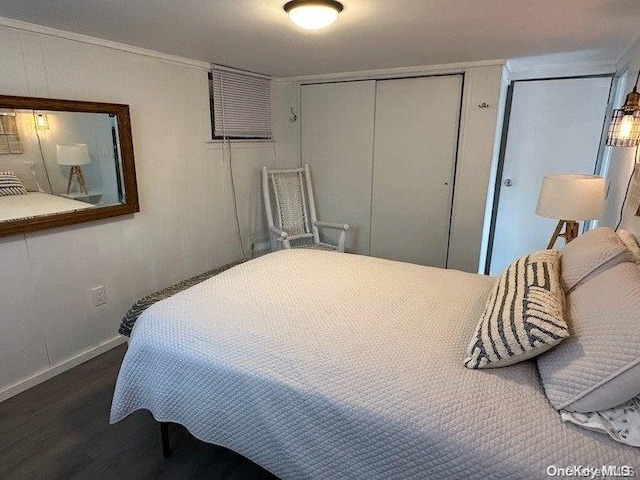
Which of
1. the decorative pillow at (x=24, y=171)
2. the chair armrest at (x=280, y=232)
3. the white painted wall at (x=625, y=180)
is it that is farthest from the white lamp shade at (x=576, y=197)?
the decorative pillow at (x=24, y=171)

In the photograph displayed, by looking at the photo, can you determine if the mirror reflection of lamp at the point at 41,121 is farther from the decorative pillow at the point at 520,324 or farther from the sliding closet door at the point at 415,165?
the sliding closet door at the point at 415,165

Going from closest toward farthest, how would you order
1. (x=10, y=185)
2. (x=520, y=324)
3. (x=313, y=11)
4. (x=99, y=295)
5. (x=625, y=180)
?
1. (x=520, y=324)
2. (x=313, y=11)
3. (x=10, y=185)
4. (x=625, y=180)
5. (x=99, y=295)

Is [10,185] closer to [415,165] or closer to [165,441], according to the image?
[165,441]

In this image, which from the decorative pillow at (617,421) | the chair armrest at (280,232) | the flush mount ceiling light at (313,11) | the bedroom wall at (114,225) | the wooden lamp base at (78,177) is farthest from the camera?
the chair armrest at (280,232)

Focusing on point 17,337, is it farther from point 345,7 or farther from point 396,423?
point 345,7

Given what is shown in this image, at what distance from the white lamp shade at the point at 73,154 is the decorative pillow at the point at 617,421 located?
258 cm

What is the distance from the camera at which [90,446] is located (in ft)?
5.69

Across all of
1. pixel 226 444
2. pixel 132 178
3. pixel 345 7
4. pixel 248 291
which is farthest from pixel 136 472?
pixel 345 7

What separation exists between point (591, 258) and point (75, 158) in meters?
2.67

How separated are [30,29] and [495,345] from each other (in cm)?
263

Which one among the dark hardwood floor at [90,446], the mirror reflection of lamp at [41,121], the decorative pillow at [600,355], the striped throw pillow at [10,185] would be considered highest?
the mirror reflection of lamp at [41,121]

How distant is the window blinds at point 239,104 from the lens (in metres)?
3.09

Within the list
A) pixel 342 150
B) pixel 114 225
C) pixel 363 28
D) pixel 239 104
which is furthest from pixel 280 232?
pixel 363 28

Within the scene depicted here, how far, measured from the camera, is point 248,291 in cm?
179
